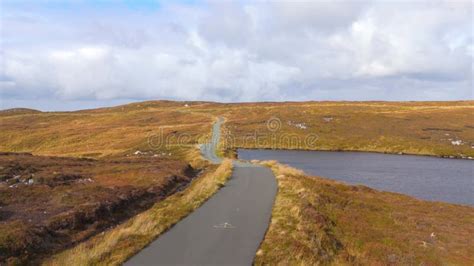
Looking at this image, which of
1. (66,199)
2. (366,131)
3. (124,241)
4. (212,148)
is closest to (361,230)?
(124,241)

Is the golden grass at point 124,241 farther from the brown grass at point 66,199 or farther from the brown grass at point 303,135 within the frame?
the brown grass at point 303,135

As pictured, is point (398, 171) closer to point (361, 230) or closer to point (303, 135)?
point (361, 230)

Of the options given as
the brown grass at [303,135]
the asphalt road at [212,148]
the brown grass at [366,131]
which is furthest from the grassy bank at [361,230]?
the brown grass at [366,131]

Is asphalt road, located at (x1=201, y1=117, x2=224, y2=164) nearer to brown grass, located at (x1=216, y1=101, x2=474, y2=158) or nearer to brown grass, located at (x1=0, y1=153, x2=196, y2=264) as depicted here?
brown grass, located at (x1=216, y1=101, x2=474, y2=158)

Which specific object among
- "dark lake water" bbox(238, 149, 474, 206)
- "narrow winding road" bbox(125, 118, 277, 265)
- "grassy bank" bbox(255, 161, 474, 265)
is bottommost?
"dark lake water" bbox(238, 149, 474, 206)

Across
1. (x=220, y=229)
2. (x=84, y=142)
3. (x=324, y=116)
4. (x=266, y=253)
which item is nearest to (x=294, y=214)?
(x=220, y=229)

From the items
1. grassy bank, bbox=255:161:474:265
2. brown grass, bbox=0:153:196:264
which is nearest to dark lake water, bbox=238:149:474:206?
grassy bank, bbox=255:161:474:265
